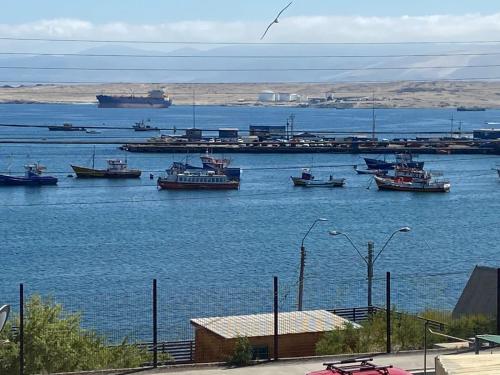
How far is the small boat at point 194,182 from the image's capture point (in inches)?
1972

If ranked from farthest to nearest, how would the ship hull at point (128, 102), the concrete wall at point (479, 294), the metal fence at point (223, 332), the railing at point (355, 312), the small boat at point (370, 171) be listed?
the ship hull at point (128, 102), the small boat at point (370, 171), the railing at point (355, 312), the concrete wall at point (479, 294), the metal fence at point (223, 332)

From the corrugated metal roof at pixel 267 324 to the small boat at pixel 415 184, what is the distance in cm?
3791

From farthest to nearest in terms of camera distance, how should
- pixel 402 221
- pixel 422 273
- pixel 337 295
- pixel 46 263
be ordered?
pixel 402 221 < pixel 46 263 < pixel 422 273 < pixel 337 295

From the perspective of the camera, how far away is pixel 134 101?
472ft

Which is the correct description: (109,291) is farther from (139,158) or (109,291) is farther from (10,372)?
(139,158)

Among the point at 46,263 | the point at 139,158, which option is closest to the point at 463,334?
the point at 46,263

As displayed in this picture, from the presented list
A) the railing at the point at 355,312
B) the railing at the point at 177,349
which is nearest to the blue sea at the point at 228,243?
the railing at the point at 355,312

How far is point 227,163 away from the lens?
173ft

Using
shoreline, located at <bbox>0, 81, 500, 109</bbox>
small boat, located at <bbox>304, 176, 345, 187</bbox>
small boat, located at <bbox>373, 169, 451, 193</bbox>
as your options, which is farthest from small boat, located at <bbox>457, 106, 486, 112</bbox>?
small boat, located at <bbox>304, 176, 345, 187</bbox>

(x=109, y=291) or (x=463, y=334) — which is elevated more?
(x=463, y=334)

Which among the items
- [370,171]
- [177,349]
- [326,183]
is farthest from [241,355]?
[370,171]

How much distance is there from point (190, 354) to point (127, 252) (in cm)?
1936

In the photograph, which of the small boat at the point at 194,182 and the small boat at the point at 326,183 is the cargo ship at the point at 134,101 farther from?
the small boat at the point at 326,183

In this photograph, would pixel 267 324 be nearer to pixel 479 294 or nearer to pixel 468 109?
pixel 479 294
